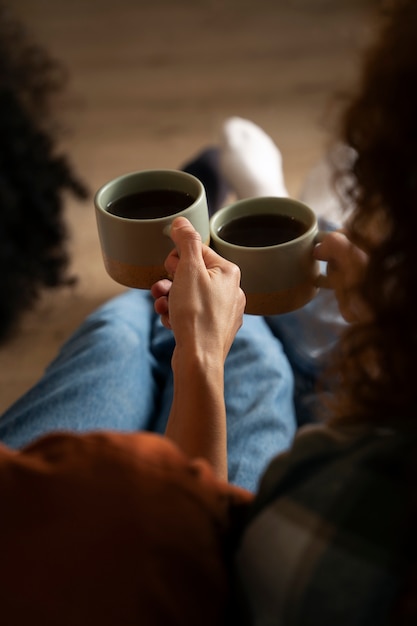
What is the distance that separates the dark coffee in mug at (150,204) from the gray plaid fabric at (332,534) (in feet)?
1.38

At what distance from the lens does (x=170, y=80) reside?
7.22ft

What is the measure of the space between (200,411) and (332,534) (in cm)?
27

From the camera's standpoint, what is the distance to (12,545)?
0.46 meters

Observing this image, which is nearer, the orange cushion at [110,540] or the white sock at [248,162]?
the orange cushion at [110,540]

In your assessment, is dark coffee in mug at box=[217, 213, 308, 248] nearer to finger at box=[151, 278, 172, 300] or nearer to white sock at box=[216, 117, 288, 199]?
finger at box=[151, 278, 172, 300]

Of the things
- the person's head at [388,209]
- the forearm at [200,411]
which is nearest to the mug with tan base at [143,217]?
the forearm at [200,411]

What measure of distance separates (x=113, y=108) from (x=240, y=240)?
1.41m

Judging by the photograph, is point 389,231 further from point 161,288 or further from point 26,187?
point 26,187

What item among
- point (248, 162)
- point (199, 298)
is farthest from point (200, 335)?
point (248, 162)

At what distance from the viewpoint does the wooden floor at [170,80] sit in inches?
71.9

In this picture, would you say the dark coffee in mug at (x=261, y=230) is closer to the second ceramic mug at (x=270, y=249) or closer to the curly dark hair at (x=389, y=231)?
the second ceramic mug at (x=270, y=249)

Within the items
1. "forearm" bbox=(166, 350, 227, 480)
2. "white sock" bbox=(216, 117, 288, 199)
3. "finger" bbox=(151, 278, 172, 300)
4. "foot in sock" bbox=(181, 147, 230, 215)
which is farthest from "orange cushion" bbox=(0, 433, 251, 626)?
"foot in sock" bbox=(181, 147, 230, 215)

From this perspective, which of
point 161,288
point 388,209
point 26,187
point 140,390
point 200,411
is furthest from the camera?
point 26,187

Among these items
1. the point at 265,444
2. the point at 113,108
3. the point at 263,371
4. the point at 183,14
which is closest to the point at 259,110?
the point at 113,108
